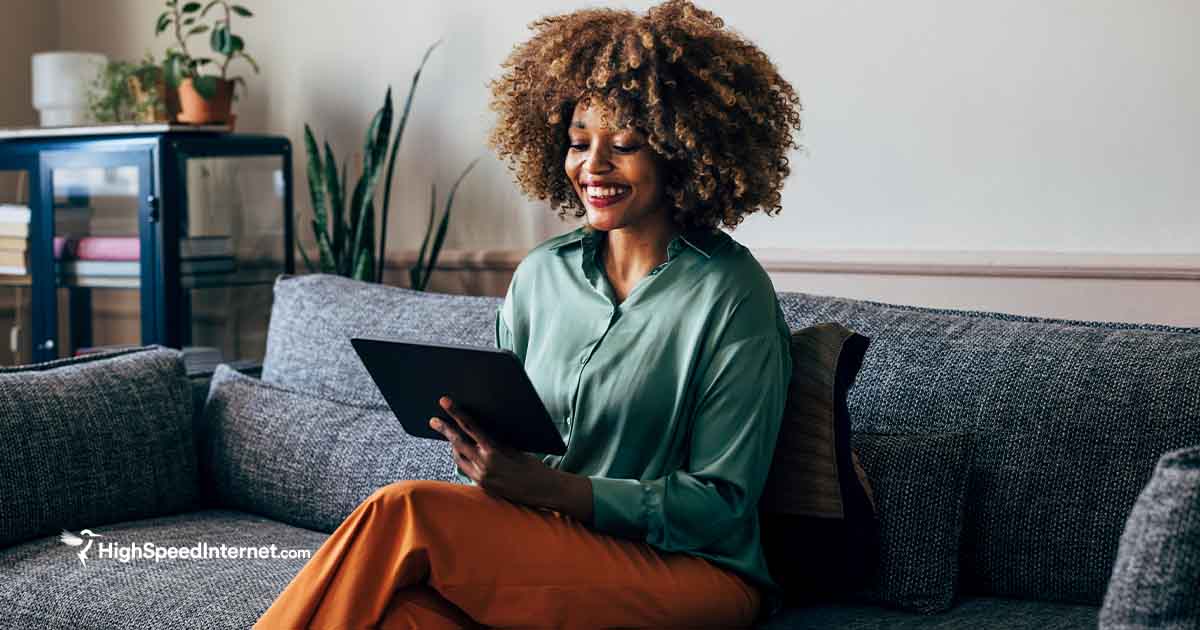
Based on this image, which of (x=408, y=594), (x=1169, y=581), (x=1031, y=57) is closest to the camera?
(x=1169, y=581)

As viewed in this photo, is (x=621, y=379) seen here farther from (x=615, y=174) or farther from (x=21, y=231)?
(x=21, y=231)

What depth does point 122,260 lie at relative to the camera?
3348mm

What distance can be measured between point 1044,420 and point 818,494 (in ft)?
1.08

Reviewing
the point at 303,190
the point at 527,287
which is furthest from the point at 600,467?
the point at 303,190

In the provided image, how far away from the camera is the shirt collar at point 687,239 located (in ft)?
5.86

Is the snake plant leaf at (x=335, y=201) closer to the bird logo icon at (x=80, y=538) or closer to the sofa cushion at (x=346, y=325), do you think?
the sofa cushion at (x=346, y=325)

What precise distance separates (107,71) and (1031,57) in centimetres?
235

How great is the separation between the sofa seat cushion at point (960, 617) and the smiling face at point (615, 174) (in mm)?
578

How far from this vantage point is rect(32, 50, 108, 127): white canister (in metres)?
3.57

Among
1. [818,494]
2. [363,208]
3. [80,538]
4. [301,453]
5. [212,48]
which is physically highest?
[212,48]

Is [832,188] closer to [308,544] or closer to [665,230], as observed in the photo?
[665,230]

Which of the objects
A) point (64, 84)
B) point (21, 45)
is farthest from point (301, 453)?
point (21, 45)

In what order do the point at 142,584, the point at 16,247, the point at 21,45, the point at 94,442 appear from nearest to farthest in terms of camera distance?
1. the point at 142,584
2. the point at 94,442
3. the point at 16,247
4. the point at 21,45

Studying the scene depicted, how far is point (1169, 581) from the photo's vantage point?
115 cm
